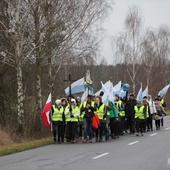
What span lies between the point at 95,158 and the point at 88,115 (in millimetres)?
5242

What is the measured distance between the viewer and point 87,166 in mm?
11398

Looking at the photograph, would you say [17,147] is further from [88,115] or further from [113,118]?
[113,118]

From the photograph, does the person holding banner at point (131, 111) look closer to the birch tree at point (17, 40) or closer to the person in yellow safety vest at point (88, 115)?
the person in yellow safety vest at point (88, 115)

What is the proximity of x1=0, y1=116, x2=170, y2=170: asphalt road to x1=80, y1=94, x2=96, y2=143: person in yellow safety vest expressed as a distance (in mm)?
1881

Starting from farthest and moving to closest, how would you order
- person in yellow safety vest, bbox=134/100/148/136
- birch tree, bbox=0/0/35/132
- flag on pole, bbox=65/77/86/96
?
flag on pole, bbox=65/77/86/96 < person in yellow safety vest, bbox=134/100/148/136 < birch tree, bbox=0/0/35/132

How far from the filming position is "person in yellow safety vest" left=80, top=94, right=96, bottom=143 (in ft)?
59.2

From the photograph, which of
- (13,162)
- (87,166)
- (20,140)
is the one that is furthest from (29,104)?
(87,166)

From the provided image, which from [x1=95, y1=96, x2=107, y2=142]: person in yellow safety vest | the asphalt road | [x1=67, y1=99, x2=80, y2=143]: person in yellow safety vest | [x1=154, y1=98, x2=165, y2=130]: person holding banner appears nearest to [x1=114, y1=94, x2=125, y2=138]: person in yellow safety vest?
[x1=95, y1=96, x2=107, y2=142]: person in yellow safety vest

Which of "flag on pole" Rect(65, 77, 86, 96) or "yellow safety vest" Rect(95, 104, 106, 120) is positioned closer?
"yellow safety vest" Rect(95, 104, 106, 120)

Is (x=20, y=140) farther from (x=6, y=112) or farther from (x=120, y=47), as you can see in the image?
(x=120, y=47)

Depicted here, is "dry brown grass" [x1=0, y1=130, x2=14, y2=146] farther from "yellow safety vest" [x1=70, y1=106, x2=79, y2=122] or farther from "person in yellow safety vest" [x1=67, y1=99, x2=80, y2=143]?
"yellow safety vest" [x1=70, y1=106, x2=79, y2=122]

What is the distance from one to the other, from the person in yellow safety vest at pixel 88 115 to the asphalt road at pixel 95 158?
1881 millimetres

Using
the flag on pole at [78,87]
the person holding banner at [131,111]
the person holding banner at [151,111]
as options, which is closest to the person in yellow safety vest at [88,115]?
the flag on pole at [78,87]

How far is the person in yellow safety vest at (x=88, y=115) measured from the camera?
18047 millimetres
